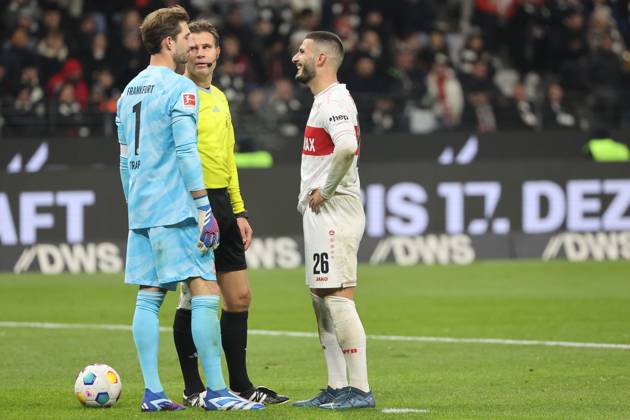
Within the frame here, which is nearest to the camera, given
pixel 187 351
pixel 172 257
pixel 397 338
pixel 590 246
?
pixel 172 257

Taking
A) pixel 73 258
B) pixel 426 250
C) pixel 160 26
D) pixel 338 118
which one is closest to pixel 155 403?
pixel 338 118

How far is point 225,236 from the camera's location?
8.80 m

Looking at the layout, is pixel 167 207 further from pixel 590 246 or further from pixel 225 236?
pixel 590 246

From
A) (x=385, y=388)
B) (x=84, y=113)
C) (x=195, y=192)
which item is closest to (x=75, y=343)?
(x=385, y=388)

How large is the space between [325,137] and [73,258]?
1074 cm

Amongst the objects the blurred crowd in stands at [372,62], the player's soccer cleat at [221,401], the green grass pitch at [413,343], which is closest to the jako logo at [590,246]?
the green grass pitch at [413,343]

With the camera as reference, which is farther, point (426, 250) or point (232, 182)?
point (426, 250)

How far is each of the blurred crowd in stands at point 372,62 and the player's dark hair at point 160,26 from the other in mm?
11790

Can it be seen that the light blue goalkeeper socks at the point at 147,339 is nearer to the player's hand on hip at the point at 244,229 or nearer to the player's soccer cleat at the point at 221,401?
the player's soccer cleat at the point at 221,401

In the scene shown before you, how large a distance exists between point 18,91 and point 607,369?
12384 millimetres

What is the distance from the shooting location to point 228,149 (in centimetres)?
891

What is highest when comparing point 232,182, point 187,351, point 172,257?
point 232,182

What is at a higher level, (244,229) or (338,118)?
(338,118)

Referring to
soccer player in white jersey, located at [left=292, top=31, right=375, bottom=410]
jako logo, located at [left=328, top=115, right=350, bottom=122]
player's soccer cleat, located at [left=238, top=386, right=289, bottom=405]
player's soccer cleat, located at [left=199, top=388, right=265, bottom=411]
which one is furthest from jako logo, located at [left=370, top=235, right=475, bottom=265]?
player's soccer cleat, located at [left=199, top=388, right=265, bottom=411]
